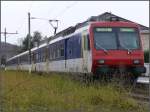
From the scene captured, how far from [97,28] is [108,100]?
810cm

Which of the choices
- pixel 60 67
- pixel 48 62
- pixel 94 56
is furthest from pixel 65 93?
pixel 48 62

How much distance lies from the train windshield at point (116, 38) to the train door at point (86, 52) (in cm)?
47

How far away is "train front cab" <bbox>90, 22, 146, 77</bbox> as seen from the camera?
18.4 meters

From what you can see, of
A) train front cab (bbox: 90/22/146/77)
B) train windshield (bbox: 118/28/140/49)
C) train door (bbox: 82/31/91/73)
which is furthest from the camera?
train windshield (bbox: 118/28/140/49)

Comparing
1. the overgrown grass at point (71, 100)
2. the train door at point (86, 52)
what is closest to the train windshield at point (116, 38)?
the train door at point (86, 52)

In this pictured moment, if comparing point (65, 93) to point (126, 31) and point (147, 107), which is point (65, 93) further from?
point (126, 31)

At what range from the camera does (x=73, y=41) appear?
72.7 ft

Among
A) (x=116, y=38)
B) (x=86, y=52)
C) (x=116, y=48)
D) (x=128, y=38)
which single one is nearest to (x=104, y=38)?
(x=116, y=38)

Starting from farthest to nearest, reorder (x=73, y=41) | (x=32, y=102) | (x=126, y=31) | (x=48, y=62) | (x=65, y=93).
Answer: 1. (x=48, y=62)
2. (x=73, y=41)
3. (x=126, y=31)
4. (x=65, y=93)
5. (x=32, y=102)

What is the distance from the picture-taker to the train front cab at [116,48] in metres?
18.4

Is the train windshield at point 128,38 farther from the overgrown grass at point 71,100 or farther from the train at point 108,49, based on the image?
the overgrown grass at point 71,100

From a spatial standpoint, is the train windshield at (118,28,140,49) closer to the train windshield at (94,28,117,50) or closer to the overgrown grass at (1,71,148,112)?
the train windshield at (94,28,117,50)

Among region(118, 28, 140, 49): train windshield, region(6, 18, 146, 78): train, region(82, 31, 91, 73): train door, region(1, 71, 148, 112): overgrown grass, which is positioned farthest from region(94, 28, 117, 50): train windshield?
region(1, 71, 148, 112): overgrown grass

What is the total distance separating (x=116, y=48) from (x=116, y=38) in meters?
0.54
